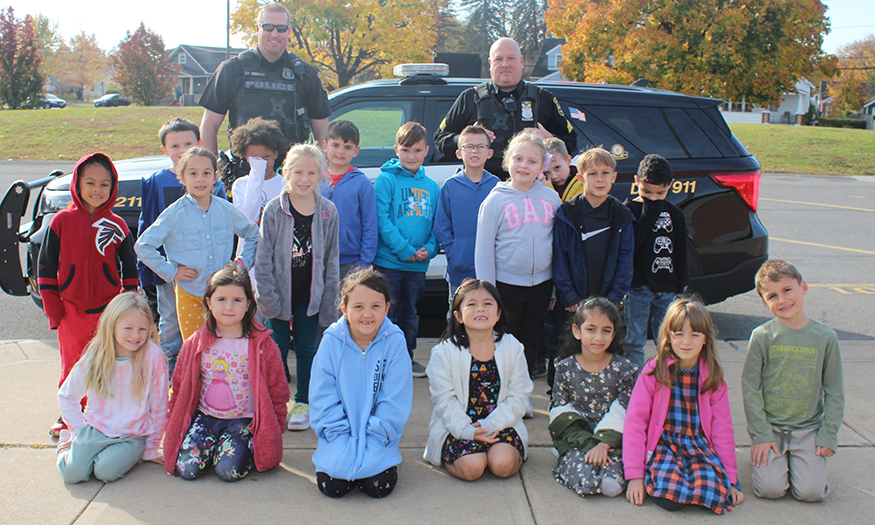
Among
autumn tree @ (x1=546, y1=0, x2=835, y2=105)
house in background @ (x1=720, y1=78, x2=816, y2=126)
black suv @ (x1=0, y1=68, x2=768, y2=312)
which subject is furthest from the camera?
house in background @ (x1=720, y1=78, x2=816, y2=126)

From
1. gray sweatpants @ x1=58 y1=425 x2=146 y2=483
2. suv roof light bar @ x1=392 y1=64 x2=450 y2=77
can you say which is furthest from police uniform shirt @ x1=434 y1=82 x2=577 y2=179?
gray sweatpants @ x1=58 y1=425 x2=146 y2=483

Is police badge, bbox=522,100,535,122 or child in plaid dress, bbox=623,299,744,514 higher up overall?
police badge, bbox=522,100,535,122

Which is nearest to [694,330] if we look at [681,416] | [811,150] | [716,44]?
[681,416]

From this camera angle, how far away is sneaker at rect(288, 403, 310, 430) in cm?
371

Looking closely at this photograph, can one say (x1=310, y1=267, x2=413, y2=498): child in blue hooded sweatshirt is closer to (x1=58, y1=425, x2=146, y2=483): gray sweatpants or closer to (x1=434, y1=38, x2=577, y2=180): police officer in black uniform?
(x1=58, y1=425, x2=146, y2=483): gray sweatpants

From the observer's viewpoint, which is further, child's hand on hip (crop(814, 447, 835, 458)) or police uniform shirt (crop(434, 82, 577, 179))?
police uniform shirt (crop(434, 82, 577, 179))

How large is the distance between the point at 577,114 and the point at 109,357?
11.9 ft

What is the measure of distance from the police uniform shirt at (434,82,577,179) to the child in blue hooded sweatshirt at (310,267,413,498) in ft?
5.49

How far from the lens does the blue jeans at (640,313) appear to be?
4172 mm

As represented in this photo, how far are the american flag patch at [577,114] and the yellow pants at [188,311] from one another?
304 cm

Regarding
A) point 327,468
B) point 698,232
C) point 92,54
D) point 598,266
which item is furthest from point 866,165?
point 92,54

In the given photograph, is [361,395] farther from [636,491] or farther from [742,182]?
[742,182]

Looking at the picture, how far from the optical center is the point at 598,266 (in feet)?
12.9

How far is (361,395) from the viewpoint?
3.21 m
